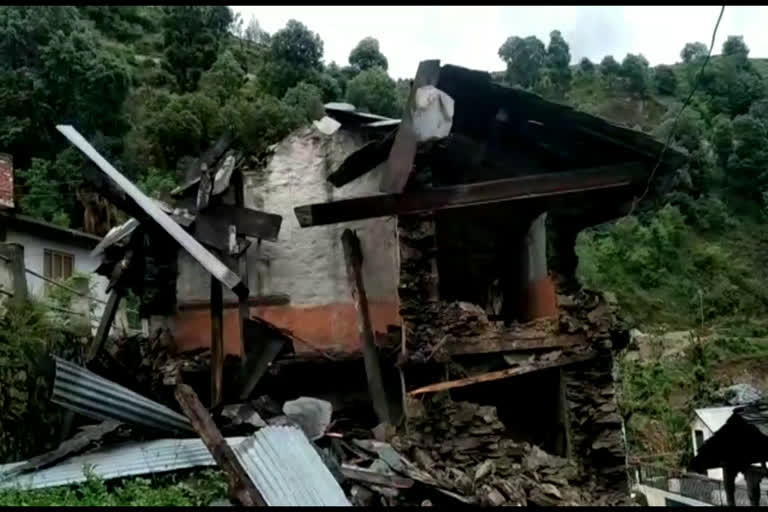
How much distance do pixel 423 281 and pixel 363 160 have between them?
1.97 metres

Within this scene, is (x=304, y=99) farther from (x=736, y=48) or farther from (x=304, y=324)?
(x=736, y=48)

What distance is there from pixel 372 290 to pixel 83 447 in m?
4.16

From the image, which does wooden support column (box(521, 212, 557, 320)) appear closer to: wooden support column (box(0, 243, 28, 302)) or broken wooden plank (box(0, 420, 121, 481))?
broken wooden plank (box(0, 420, 121, 481))

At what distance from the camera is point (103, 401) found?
8234 mm

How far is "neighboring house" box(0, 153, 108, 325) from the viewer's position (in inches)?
808

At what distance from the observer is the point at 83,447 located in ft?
26.8

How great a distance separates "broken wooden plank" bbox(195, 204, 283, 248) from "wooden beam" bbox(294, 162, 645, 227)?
1.02 meters

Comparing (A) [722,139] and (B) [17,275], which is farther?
(A) [722,139]

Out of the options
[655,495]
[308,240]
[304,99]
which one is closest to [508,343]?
[308,240]

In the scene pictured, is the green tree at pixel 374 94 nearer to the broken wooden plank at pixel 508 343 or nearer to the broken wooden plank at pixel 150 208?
the broken wooden plank at pixel 150 208

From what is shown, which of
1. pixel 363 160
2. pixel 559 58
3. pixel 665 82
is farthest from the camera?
pixel 665 82

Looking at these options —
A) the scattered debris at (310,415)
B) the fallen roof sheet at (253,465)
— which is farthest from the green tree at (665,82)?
the fallen roof sheet at (253,465)

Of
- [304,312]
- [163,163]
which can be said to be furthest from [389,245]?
[163,163]

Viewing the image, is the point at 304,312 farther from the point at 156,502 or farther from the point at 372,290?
the point at 156,502
